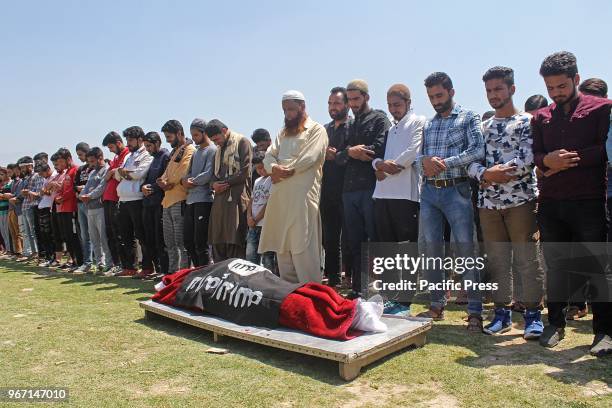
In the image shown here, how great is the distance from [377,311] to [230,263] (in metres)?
1.58

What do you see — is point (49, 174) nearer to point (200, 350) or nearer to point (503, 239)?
point (200, 350)

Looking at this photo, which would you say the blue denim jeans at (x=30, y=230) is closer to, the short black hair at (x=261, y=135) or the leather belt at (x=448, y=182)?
the short black hair at (x=261, y=135)

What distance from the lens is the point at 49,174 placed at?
1098 cm

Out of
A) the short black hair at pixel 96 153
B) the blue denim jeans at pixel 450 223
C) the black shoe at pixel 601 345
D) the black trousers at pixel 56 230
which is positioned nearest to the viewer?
the black shoe at pixel 601 345

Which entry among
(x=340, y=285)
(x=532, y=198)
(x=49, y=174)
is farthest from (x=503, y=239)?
(x=49, y=174)

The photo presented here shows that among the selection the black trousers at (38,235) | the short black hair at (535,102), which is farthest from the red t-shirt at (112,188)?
the short black hair at (535,102)

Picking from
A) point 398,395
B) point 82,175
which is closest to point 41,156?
point 82,175

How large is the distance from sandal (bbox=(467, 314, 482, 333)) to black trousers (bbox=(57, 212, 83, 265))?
7837 millimetres

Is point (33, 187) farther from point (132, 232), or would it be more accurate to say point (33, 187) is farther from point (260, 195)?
point (260, 195)

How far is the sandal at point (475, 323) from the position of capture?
4469 millimetres

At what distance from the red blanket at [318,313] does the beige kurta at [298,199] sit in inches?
53.0

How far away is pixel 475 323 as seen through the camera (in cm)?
450

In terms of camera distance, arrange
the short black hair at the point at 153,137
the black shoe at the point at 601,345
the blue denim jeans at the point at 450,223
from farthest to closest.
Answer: the short black hair at the point at 153,137 < the blue denim jeans at the point at 450,223 < the black shoe at the point at 601,345

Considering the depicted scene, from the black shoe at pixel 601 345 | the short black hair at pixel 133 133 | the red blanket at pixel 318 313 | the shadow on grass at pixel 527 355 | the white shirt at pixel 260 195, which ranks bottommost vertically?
the shadow on grass at pixel 527 355
